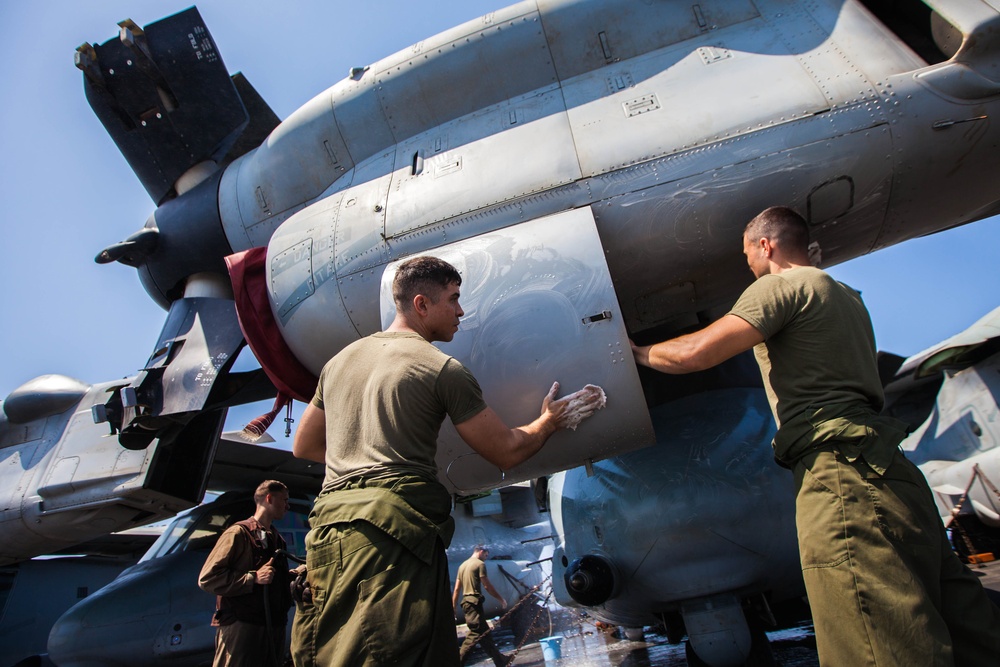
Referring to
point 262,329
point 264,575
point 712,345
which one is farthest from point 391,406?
point 264,575

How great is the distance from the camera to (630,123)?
2852 mm

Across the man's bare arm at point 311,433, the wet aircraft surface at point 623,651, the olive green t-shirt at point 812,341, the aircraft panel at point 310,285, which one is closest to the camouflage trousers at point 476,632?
the wet aircraft surface at point 623,651

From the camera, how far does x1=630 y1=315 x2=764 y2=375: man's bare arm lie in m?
1.82

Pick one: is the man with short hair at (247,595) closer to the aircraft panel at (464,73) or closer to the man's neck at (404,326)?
the man's neck at (404,326)

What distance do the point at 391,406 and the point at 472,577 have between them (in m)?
5.89

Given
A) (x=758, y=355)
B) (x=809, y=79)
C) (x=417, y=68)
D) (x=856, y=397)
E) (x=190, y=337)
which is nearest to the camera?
(x=856, y=397)

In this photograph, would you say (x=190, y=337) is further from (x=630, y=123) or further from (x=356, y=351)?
(x=630, y=123)

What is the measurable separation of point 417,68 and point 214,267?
227 centimetres

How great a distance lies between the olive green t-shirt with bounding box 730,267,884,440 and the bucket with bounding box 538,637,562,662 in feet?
16.9

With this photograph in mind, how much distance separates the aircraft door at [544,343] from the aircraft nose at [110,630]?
5261 mm

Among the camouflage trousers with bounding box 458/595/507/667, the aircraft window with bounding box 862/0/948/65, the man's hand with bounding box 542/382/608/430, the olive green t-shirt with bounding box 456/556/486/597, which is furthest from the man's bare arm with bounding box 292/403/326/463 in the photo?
the olive green t-shirt with bounding box 456/556/486/597

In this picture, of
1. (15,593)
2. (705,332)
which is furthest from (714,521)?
(15,593)

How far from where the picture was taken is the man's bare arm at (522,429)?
1729mm

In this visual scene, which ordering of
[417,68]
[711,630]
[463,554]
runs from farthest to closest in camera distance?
[463,554] → [417,68] → [711,630]
